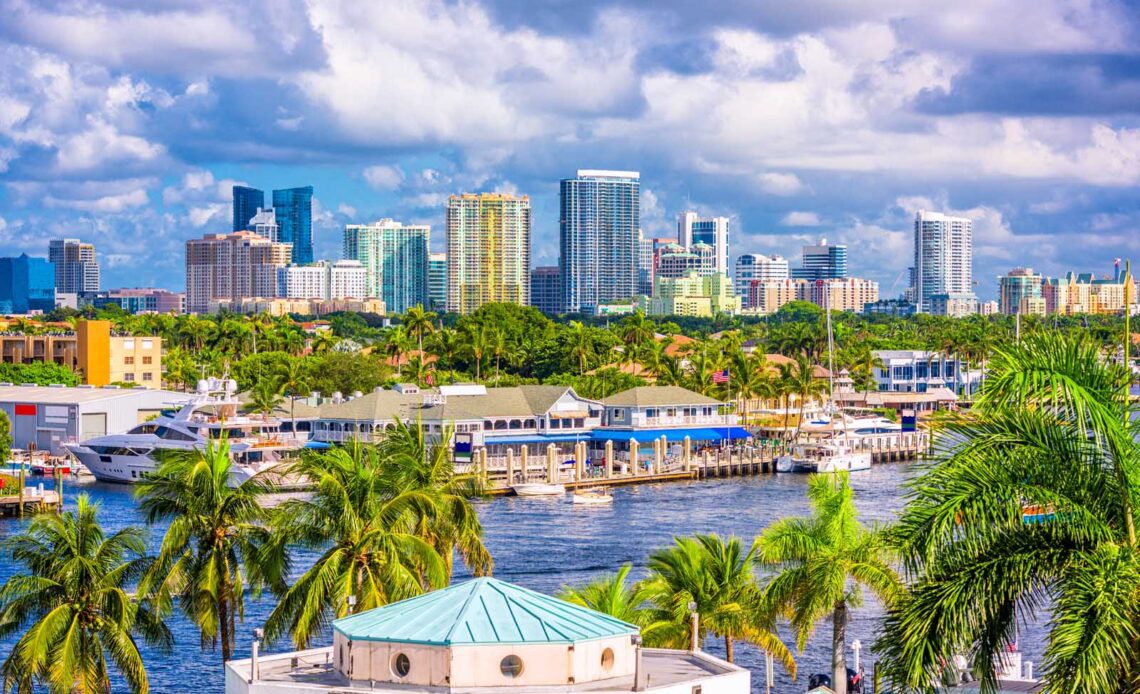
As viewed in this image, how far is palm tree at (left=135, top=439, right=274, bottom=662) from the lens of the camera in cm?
3127

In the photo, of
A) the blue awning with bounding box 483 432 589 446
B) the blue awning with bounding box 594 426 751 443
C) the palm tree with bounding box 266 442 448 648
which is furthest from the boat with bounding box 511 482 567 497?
the palm tree with bounding box 266 442 448 648

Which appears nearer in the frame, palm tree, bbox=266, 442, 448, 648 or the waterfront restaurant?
the waterfront restaurant

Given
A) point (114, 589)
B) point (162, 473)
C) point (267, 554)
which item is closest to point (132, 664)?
point (114, 589)

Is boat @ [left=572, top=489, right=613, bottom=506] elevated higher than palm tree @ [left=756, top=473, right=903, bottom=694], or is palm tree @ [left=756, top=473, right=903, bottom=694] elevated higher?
palm tree @ [left=756, top=473, right=903, bottom=694]

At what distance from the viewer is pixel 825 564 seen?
88.5 feet

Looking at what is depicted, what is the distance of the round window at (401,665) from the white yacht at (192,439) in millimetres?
75608

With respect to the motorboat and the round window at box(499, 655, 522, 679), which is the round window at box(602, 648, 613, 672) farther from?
the motorboat

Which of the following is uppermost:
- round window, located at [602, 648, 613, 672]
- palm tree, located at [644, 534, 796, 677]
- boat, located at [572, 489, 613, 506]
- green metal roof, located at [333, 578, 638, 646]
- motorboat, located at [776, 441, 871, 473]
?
green metal roof, located at [333, 578, 638, 646]

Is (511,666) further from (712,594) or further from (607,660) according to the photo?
(712,594)

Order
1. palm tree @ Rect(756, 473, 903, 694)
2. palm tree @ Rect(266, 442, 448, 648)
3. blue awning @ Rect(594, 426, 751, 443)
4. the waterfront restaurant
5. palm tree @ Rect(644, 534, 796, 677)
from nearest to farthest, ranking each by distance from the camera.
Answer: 1. the waterfront restaurant
2. palm tree @ Rect(756, 473, 903, 694)
3. palm tree @ Rect(266, 442, 448, 648)
4. palm tree @ Rect(644, 534, 796, 677)
5. blue awning @ Rect(594, 426, 751, 443)

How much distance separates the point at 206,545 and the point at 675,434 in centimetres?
7735

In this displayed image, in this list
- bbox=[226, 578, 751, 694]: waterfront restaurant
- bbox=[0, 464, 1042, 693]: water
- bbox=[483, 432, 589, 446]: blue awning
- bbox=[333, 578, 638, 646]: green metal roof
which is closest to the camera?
bbox=[226, 578, 751, 694]: waterfront restaurant

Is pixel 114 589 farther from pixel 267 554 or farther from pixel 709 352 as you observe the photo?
pixel 709 352

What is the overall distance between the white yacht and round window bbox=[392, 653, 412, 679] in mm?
75608
